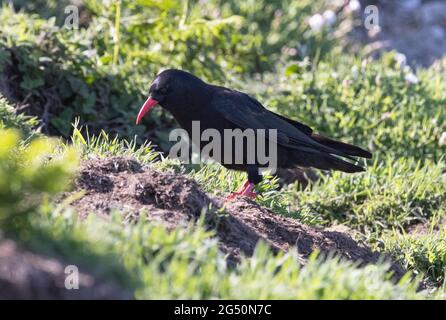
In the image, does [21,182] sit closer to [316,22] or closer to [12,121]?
[12,121]

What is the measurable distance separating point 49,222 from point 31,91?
368 centimetres

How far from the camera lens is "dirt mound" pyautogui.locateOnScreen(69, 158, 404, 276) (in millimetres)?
4160

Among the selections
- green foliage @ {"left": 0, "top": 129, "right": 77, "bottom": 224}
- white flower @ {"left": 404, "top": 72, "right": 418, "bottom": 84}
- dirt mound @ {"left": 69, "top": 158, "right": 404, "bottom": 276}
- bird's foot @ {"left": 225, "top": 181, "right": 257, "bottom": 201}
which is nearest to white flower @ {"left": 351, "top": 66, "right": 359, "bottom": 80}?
white flower @ {"left": 404, "top": 72, "right": 418, "bottom": 84}

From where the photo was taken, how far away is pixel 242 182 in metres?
5.90

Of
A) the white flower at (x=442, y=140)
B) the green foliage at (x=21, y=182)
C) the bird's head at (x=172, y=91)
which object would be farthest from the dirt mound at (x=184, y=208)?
the white flower at (x=442, y=140)

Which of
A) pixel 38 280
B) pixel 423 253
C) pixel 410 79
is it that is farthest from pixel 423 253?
pixel 38 280

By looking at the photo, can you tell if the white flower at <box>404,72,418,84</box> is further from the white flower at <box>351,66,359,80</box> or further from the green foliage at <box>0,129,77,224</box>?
the green foliage at <box>0,129,77,224</box>

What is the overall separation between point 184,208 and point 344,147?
81.8 inches

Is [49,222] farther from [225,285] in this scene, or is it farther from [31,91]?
[31,91]

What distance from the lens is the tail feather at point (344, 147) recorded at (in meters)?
5.94

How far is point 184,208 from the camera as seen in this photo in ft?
14.2

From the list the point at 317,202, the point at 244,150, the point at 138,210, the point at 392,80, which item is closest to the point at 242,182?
the point at 244,150

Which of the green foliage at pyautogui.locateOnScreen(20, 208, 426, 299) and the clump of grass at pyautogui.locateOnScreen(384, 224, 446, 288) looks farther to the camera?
the clump of grass at pyautogui.locateOnScreen(384, 224, 446, 288)

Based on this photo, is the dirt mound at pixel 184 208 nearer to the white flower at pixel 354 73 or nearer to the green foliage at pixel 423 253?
the green foliage at pixel 423 253
